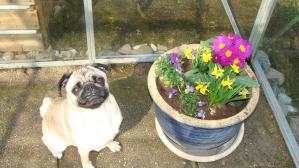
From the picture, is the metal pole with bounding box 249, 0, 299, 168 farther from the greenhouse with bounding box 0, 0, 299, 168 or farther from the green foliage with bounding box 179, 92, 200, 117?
the green foliage with bounding box 179, 92, 200, 117

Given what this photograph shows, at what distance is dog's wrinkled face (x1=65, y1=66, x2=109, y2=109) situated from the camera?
2824 mm

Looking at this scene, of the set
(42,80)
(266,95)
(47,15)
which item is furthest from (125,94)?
(266,95)

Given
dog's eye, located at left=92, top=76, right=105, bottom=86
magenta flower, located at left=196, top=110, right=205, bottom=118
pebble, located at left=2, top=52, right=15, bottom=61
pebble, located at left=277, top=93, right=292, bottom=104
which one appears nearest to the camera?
dog's eye, located at left=92, top=76, right=105, bottom=86

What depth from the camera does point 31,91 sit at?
13.2 feet

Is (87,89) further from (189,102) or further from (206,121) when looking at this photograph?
(206,121)

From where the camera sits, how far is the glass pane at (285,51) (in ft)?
12.4

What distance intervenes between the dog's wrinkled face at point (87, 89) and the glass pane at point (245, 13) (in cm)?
193

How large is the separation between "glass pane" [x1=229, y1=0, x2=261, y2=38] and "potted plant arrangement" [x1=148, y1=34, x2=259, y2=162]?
96cm

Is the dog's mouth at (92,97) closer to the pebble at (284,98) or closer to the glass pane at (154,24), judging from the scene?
the glass pane at (154,24)

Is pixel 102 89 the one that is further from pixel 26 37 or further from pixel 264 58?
pixel 264 58

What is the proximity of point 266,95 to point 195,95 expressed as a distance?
49.2 inches

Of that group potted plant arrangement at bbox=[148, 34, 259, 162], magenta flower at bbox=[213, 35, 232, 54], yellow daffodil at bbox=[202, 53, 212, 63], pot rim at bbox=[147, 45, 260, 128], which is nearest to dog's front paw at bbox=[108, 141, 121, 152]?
potted plant arrangement at bbox=[148, 34, 259, 162]

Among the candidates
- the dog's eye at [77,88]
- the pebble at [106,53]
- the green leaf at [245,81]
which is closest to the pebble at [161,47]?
the pebble at [106,53]

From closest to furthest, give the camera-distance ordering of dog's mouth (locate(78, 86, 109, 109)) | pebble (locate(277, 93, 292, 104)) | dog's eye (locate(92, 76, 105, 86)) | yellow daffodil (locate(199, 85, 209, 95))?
dog's mouth (locate(78, 86, 109, 109)), dog's eye (locate(92, 76, 105, 86)), yellow daffodil (locate(199, 85, 209, 95)), pebble (locate(277, 93, 292, 104))
